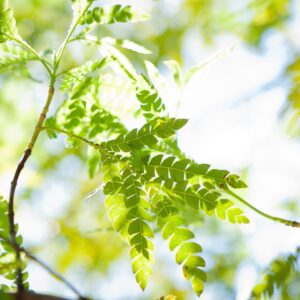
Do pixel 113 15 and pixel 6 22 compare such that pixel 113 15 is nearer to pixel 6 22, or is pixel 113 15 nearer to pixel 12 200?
pixel 6 22

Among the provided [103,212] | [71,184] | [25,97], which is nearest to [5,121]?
[25,97]

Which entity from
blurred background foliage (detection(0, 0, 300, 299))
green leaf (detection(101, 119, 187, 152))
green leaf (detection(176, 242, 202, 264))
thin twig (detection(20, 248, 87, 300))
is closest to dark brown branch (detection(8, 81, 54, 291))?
thin twig (detection(20, 248, 87, 300))

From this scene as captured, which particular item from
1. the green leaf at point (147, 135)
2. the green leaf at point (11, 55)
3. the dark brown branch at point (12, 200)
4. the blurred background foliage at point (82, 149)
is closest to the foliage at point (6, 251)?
the dark brown branch at point (12, 200)

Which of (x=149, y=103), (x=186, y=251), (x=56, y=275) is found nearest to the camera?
(x=56, y=275)

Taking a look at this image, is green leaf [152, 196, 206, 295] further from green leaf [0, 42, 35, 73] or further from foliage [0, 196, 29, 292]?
green leaf [0, 42, 35, 73]

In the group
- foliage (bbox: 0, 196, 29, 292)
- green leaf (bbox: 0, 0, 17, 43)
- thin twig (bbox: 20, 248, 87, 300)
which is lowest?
thin twig (bbox: 20, 248, 87, 300)

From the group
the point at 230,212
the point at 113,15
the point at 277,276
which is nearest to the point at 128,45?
the point at 113,15

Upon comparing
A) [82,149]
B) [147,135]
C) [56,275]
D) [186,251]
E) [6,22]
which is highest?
[82,149]

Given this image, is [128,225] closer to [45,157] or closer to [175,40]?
[45,157]

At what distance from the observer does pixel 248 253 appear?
2846mm

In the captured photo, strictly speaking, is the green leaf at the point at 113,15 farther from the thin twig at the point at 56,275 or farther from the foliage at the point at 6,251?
the thin twig at the point at 56,275

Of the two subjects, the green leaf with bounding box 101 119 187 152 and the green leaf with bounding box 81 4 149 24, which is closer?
the green leaf with bounding box 101 119 187 152

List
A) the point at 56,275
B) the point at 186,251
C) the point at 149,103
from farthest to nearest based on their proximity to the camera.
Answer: the point at 149,103 → the point at 186,251 → the point at 56,275

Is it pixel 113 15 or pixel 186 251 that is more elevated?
pixel 113 15
